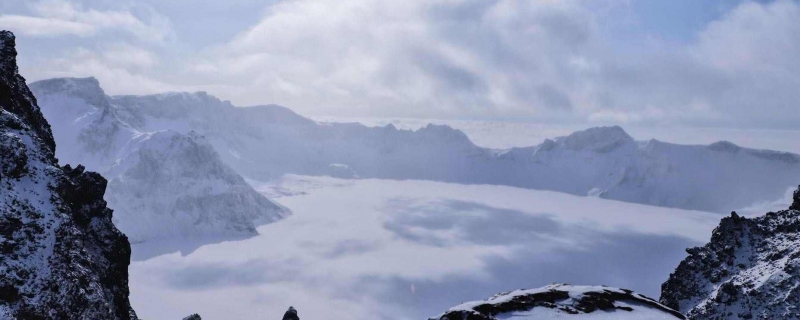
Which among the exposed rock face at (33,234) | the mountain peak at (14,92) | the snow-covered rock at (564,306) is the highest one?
the mountain peak at (14,92)

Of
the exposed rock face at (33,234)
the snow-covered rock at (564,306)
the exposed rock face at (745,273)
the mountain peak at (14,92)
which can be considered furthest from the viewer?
the exposed rock face at (745,273)

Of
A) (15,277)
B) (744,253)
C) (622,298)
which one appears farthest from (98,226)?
(744,253)

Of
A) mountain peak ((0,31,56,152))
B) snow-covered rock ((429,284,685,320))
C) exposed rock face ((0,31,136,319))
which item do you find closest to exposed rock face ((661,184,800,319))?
snow-covered rock ((429,284,685,320))

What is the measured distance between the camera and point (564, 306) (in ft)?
97.7

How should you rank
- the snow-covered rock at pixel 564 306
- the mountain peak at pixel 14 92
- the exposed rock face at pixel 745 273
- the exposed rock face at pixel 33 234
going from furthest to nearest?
the exposed rock face at pixel 745 273 < the mountain peak at pixel 14 92 < the snow-covered rock at pixel 564 306 < the exposed rock face at pixel 33 234

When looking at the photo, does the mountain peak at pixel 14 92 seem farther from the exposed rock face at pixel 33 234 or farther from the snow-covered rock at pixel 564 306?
the snow-covered rock at pixel 564 306

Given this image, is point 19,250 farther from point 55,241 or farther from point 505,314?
point 505,314

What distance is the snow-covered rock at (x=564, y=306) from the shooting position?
92.6 feet

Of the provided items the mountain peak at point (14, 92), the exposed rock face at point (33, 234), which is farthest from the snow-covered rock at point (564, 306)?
the mountain peak at point (14, 92)

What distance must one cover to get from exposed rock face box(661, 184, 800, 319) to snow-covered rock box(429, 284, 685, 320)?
8.43 meters

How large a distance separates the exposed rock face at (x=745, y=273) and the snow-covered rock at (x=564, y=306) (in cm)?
843

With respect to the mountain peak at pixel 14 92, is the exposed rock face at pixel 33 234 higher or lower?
lower

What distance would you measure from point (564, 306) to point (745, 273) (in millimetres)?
21340

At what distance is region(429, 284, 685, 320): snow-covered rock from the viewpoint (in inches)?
1112
